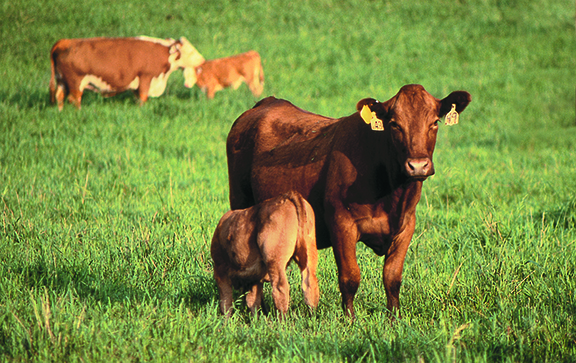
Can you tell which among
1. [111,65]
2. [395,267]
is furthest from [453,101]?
[111,65]

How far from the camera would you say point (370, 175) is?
14.5 feet

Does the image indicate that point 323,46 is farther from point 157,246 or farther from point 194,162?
point 157,246

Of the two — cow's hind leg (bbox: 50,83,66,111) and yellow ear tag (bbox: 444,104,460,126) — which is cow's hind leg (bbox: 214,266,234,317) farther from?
cow's hind leg (bbox: 50,83,66,111)

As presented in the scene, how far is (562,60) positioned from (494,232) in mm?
15545

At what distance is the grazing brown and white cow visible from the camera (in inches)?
517

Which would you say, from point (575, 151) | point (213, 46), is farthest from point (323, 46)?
point (575, 151)

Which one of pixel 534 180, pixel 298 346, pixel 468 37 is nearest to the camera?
pixel 298 346

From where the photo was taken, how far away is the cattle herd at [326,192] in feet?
13.0

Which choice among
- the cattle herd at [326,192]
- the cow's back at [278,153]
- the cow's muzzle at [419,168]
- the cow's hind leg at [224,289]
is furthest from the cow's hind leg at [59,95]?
the cow's muzzle at [419,168]

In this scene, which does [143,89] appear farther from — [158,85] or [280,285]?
[280,285]

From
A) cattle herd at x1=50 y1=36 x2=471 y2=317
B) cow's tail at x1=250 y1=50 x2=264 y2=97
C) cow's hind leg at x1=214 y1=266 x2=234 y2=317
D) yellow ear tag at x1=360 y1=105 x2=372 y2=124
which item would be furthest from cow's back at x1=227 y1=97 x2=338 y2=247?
cow's tail at x1=250 y1=50 x2=264 y2=97

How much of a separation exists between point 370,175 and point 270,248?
995 millimetres

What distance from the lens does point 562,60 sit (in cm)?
1950

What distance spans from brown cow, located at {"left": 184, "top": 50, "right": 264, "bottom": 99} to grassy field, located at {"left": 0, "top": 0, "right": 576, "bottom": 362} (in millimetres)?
326
